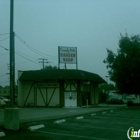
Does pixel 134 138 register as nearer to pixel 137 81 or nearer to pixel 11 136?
pixel 11 136

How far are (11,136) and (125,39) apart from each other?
3981 centimetres

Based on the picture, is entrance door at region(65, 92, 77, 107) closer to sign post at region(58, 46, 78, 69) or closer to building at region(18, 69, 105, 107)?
building at region(18, 69, 105, 107)

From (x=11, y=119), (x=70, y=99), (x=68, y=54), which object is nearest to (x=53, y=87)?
(x=70, y=99)

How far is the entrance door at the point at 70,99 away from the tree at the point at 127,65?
6.20 meters

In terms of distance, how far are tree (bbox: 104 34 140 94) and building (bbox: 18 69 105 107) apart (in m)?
4.72

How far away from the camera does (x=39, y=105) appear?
52.7 metres

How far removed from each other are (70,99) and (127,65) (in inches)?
376

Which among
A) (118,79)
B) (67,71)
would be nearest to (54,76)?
(67,71)

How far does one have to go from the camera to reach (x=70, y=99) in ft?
169

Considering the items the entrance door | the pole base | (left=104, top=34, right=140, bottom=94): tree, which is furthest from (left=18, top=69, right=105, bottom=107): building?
the pole base

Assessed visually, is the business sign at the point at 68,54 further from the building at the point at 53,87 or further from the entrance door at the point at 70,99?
the entrance door at the point at 70,99

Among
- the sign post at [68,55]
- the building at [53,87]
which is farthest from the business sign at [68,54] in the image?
the building at [53,87]

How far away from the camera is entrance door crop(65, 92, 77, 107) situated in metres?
51.5

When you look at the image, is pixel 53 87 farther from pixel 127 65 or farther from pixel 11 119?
pixel 11 119
